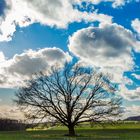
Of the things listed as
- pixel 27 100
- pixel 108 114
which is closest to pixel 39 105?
pixel 27 100

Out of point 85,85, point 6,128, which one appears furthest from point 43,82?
point 6,128

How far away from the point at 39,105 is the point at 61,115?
12.7 feet

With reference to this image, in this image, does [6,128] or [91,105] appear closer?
[91,105]

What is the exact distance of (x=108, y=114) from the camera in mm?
61781

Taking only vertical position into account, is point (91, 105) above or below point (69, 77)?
below

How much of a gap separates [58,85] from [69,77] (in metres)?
2.28

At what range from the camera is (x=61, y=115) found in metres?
62.2

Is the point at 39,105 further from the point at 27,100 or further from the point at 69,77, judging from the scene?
the point at 69,77

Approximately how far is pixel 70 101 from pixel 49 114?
365 cm

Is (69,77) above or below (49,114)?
above

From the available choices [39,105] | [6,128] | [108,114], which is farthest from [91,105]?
[6,128]

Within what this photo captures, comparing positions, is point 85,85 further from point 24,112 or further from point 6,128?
point 6,128

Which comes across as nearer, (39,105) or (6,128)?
(39,105)

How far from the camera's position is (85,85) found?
2450 inches
